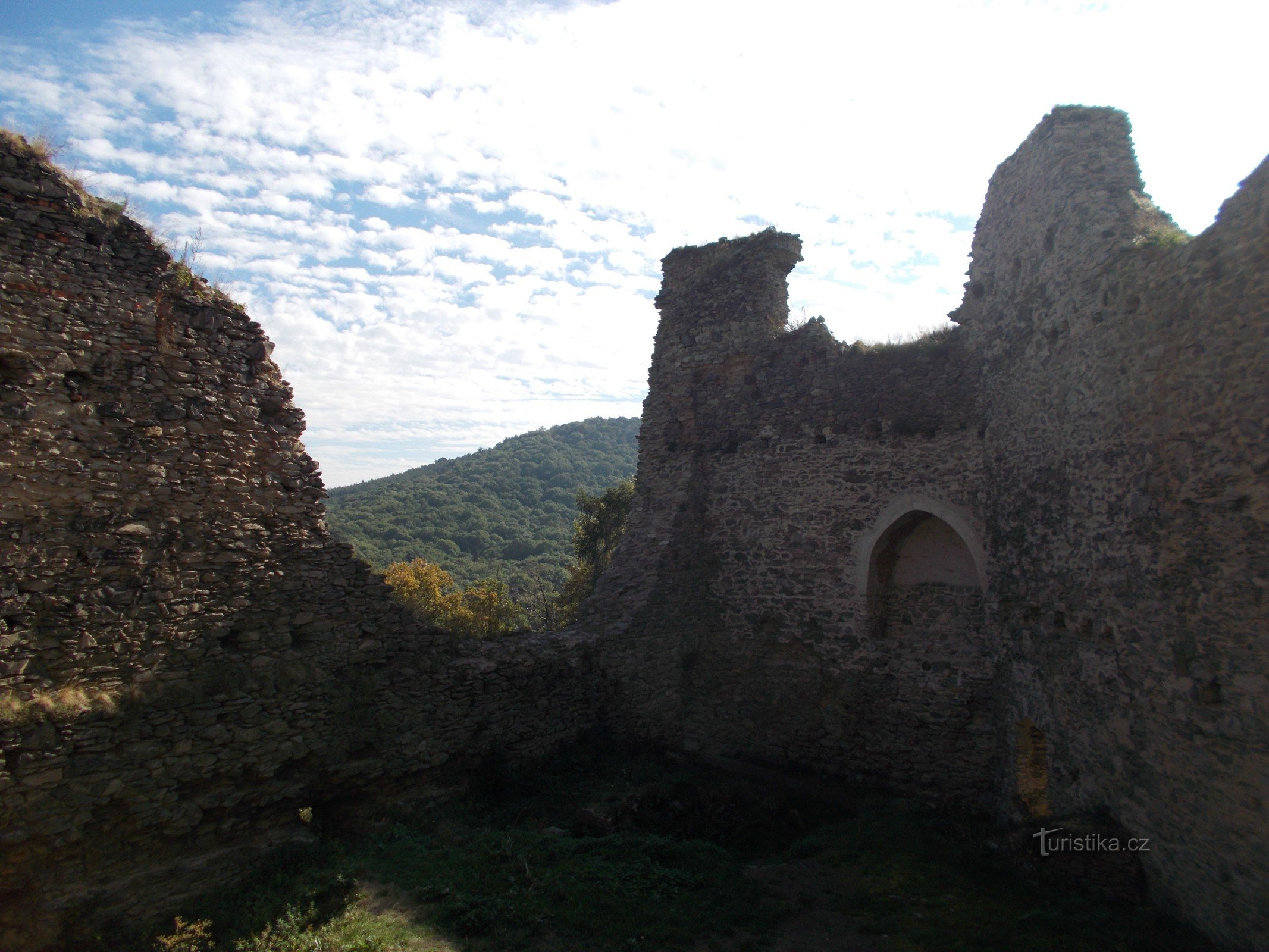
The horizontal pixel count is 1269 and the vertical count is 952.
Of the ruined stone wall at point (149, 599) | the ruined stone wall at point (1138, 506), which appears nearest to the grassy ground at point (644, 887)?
the ruined stone wall at point (149, 599)

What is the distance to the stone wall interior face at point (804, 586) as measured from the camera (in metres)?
5.23

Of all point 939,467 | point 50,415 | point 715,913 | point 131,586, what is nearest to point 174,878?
point 131,586

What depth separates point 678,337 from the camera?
1216 centimetres

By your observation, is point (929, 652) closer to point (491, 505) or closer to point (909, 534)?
point (909, 534)

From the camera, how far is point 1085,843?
20.3 ft

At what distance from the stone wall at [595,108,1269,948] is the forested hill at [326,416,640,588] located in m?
36.4

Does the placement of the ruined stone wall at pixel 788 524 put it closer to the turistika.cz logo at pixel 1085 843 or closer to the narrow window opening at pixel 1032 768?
the narrow window opening at pixel 1032 768

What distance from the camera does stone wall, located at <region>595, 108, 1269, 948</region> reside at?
195 inches

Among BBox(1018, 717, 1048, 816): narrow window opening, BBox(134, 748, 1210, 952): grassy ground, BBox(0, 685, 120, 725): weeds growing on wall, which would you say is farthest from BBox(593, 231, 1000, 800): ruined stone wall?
BBox(0, 685, 120, 725): weeds growing on wall

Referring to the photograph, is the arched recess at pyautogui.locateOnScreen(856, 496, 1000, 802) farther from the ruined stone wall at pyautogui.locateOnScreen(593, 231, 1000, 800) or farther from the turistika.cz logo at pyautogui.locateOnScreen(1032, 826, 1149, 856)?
the turistika.cz logo at pyautogui.locateOnScreen(1032, 826, 1149, 856)

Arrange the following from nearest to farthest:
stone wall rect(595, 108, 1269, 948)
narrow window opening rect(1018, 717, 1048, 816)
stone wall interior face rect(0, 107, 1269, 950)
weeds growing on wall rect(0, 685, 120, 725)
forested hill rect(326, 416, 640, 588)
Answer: stone wall rect(595, 108, 1269, 948) < stone wall interior face rect(0, 107, 1269, 950) < weeds growing on wall rect(0, 685, 120, 725) < narrow window opening rect(1018, 717, 1048, 816) < forested hill rect(326, 416, 640, 588)

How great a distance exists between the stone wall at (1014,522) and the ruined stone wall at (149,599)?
4.68 meters

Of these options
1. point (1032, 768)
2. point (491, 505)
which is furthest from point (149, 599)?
point (491, 505)

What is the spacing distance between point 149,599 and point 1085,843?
869cm
